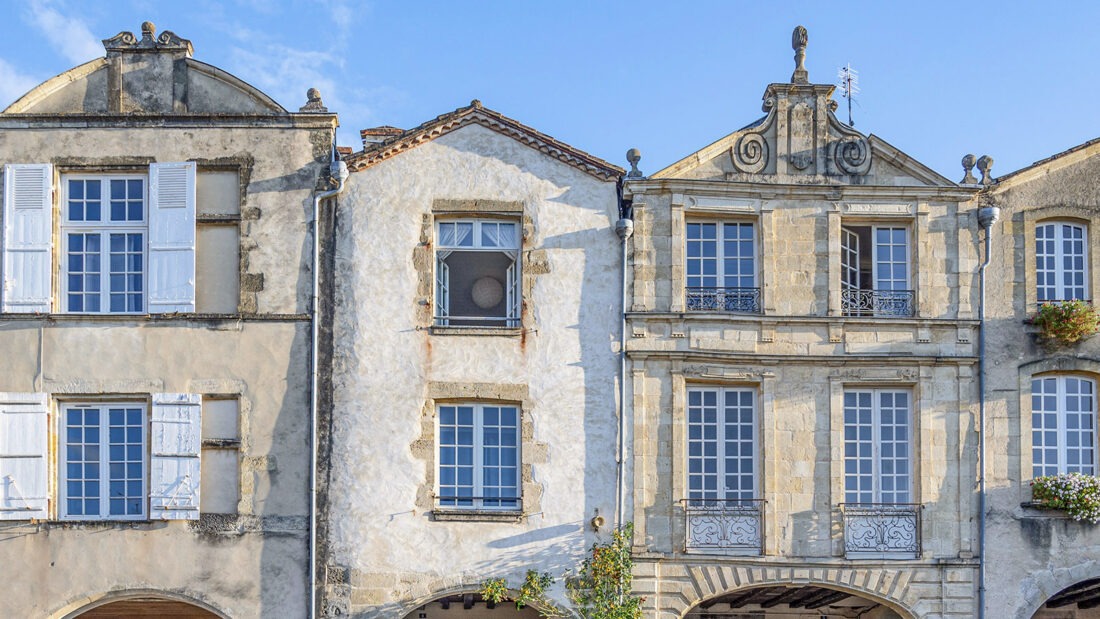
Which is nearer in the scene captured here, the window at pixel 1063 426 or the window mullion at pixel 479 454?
the window mullion at pixel 479 454

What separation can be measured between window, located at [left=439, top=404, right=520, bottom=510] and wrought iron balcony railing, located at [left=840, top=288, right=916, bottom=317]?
3.94 metres

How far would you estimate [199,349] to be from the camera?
14.4 m

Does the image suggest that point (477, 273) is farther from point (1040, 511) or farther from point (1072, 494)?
point (1072, 494)

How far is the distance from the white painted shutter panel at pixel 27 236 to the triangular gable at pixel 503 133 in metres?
3.52

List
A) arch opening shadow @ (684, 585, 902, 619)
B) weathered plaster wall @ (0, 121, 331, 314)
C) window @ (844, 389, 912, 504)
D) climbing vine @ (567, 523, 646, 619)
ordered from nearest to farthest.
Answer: climbing vine @ (567, 523, 646, 619)
weathered plaster wall @ (0, 121, 331, 314)
window @ (844, 389, 912, 504)
arch opening shadow @ (684, 585, 902, 619)

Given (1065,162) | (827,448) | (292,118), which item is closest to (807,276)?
(827,448)

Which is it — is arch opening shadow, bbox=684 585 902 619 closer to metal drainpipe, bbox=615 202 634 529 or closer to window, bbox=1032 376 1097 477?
metal drainpipe, bbox=615 202 634 529

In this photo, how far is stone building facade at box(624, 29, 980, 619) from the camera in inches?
570

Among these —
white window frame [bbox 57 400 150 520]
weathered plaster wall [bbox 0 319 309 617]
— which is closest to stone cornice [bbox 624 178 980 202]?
weathered plaster wall [bbox 0 319 309 617]

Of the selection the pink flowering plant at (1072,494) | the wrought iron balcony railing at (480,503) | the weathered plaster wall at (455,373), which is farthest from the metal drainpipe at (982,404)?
the wrought iron balcony railing at (480,503)

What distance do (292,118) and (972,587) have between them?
903 centimetres

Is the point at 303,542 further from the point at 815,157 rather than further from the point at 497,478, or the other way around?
the point at 815,157

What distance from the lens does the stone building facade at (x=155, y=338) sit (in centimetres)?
1415

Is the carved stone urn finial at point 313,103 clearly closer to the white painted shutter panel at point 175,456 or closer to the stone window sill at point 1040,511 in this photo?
the white painted shutter panel at point 175,456
